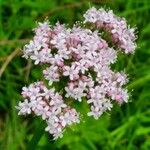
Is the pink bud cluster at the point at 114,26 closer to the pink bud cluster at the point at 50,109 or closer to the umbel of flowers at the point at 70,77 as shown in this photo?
the umbel of flowers at the point at 70,77

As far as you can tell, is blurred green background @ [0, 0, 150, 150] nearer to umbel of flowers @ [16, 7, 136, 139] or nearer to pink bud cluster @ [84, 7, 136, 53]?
pink bud cluster @ [84, 7, 136, 53]

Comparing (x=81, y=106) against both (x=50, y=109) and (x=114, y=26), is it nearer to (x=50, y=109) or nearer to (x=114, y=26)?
(x=114, y=26)

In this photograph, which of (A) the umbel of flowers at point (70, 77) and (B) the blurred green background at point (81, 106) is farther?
(B) the blurred green background at point (81, 106)

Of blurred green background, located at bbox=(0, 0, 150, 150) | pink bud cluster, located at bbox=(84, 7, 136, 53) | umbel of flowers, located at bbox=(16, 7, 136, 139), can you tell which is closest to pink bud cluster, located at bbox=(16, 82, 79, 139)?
umbel of flowers, located at bbox=(16, 7, 136, 139)

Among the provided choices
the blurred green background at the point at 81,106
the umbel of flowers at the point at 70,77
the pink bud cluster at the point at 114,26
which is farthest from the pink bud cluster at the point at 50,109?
the blurred green background at the point at 81,106

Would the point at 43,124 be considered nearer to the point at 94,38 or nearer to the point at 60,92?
the point at 60,92

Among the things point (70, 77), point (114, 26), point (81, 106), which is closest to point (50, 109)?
point (70, 77)
